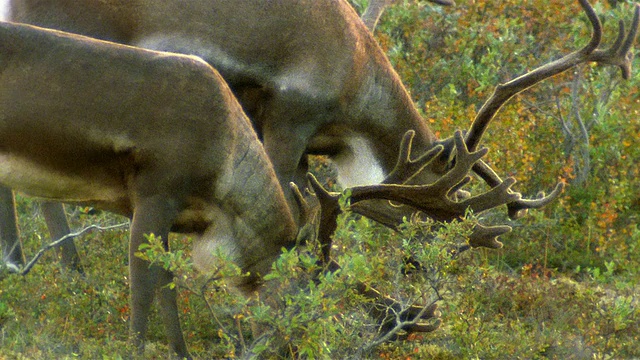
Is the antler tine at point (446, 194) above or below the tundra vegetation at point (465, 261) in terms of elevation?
above

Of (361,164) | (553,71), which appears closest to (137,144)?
(361,164)

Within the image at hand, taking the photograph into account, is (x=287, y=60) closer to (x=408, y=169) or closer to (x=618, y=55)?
(x=408, y=169)

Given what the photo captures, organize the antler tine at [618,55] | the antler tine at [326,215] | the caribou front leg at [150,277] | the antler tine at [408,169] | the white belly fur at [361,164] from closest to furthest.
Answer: the caribou front leg at [150,277] → the antler tine at [326,215] → the antler tine at [408,169] → the antler tine at [618,55] → the white belly fur at [361,164]

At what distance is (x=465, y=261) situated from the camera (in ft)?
25.6

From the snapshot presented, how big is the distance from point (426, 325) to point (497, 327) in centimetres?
90

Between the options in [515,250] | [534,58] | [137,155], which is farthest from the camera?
[534,58]

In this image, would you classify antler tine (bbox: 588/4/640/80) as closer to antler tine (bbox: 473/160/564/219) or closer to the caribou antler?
the caribou antler

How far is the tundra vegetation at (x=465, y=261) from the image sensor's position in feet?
18.9

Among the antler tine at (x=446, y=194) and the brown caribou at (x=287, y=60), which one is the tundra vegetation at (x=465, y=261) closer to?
the antler tine at (x=446, y=194)

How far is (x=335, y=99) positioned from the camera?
7.29 metres

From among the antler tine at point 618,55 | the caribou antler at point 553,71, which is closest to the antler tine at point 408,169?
the caribou antler at point 553,71

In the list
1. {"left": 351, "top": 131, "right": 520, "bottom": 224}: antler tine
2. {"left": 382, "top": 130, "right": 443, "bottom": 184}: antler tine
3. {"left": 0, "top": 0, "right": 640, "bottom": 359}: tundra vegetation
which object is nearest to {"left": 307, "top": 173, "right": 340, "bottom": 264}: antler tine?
{"left": 0, "top": 0, "right": 640, "bottom": 359}: tundra vegetation

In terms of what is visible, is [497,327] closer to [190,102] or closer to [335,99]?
[335,99]

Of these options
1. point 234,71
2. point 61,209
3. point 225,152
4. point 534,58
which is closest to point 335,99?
point 234,71
